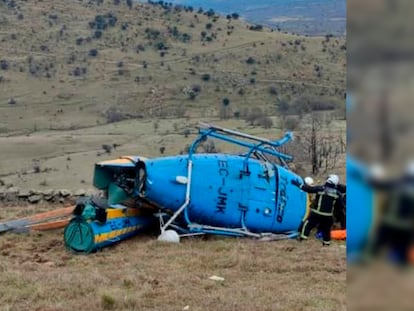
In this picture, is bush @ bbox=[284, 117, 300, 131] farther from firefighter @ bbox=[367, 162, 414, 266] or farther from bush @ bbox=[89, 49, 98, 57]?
firefighter @ bbox=[367, 162, 414, 266]

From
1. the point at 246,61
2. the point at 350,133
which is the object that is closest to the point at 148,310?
the point at 350,133

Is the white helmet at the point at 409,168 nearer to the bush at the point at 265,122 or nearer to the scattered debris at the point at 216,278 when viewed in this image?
the scattered debris at the point at 216,278

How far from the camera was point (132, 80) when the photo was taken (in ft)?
165

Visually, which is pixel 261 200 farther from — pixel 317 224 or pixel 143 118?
pixel 143 118

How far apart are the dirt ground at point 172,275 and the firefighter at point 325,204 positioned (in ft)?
0.80

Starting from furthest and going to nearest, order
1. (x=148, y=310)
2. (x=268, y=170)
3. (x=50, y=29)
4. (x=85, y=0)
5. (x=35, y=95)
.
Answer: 1. (x=85, y=0)
2. (x=50, y=29)
3. (x=35, y=95)
4. (x=268, y=170)
5. (x=148, y=310)

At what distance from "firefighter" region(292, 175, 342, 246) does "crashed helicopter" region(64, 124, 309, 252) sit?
0.57m

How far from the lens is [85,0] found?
229 ft

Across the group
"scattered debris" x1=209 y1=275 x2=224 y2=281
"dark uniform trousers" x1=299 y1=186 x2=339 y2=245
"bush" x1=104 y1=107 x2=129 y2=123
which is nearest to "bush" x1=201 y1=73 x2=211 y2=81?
"bush" x1=104 y1=107 x2=129 y2=123

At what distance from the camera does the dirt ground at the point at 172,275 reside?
6.98 metres

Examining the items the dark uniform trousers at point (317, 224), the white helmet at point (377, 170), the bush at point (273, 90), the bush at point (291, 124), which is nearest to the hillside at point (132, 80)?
the bush at point (273, 90)

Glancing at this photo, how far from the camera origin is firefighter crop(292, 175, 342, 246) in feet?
32.1

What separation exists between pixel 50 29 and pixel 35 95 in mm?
15300

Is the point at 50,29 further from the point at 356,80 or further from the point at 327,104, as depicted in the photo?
the point at 356,80
